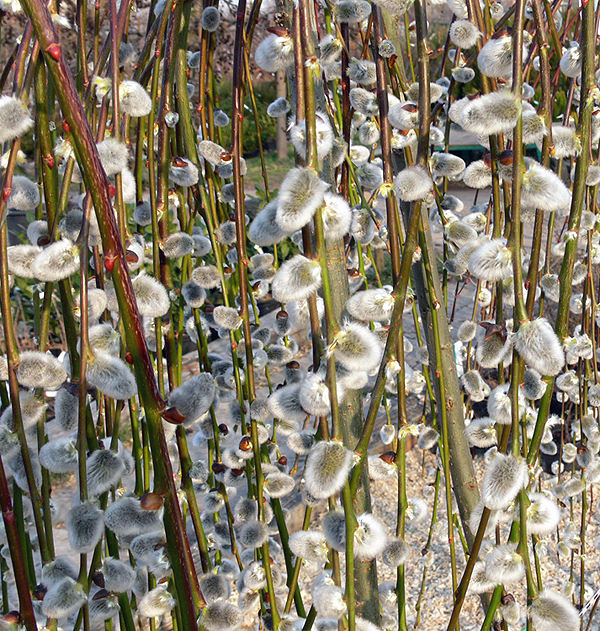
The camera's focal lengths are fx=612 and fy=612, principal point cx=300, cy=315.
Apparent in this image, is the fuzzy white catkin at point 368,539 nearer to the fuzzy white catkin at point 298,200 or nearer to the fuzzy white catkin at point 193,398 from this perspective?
the fuzzy white catkin at point 193,398

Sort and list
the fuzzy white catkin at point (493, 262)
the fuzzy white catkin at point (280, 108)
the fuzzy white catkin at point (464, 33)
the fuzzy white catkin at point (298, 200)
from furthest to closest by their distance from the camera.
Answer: the fuzzy white catkin at point (280, 108) → the fuzzy white catkin at point (464, 33) → the fuzzy white catkin at point (493, 262) → the fuzzy white catkin at point (298, 200)

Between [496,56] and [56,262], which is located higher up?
[496,56]

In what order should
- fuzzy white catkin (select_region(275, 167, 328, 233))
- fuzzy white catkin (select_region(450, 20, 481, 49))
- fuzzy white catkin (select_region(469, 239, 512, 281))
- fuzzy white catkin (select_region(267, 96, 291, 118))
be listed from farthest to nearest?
fuzzy white catkin (select_region(267, 96, 291, 118)) < fuzzy white catkin (select_region(450, 20, 481, 49)) < fuzzy white catkin (select_region(469, 239, 512, 281)) < fuzzy white catkin (select_region(275, 167, 328, 233))

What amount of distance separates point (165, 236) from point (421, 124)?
15.8 inches

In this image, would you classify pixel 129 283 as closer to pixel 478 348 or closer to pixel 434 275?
pixel 478 348

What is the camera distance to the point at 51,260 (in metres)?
0.63

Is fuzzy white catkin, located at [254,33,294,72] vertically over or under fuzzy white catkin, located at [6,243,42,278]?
over

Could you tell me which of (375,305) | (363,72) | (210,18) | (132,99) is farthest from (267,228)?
(210,18)

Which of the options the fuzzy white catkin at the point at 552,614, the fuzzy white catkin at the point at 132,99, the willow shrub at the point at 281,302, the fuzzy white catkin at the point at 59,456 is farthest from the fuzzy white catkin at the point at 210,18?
the fuzzy white catkin at the point at 552,614

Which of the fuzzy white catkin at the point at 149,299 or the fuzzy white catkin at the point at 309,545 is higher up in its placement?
the fuzzy white catkin at the point at 149,299

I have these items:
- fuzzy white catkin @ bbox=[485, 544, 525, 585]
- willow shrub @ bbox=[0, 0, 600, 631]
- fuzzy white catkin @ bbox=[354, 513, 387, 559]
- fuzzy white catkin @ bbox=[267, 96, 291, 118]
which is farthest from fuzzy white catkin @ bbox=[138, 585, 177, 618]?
fuzzy white catkin @ bbox=[267, 96, 291, 118]

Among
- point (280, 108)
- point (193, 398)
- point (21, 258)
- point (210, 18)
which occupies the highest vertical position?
point (210, 18)

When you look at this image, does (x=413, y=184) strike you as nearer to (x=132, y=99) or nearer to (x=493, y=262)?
(x=493, y=262)

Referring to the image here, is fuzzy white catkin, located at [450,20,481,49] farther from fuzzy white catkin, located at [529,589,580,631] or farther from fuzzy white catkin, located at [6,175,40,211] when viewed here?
fuzzy white catkin, located at [529,589,580,631]
